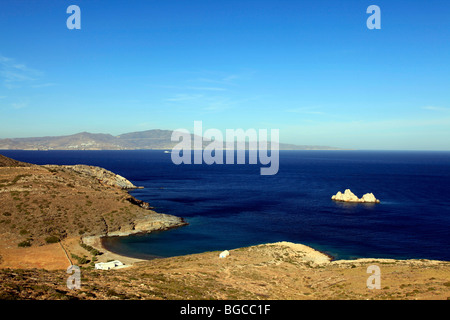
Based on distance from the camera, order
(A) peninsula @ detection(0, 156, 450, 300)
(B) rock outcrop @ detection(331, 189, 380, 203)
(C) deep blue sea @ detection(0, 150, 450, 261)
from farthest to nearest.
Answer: (B) rock outcrop @ detection(331, 189, 380, 203) → (C) deep blue sea @ detection(0, 150, 450, 261) → (A) peninsula @ detection(0, 156, 450, 300)

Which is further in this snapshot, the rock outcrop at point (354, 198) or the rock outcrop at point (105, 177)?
the rock outcrop at point (105, 177)

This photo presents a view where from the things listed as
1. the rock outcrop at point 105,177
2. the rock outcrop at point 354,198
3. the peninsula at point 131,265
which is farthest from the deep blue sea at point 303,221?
the rock outcrop at point 105,177

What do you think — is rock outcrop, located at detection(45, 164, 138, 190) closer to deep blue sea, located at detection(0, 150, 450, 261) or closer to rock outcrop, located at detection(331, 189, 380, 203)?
deep blue sea, located at detection(0, 150, 450, 261)

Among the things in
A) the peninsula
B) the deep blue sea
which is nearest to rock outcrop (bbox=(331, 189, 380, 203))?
the deep blue sea

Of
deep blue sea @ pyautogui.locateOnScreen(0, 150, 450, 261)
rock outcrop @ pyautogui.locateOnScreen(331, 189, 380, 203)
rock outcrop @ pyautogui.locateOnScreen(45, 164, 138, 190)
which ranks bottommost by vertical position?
deep blue sea @ pyautogui.locateOnScreen(0, 150, 450, 261)

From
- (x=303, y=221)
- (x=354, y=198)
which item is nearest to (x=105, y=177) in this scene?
(x=303, y=221)

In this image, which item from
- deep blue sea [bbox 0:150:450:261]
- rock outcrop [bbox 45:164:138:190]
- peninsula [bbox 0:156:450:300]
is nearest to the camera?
peninsula [bbox 0:156:450:300]

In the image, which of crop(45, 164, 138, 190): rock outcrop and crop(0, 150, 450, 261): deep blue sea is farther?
crop(45, 164, 138, 190): rock outcrop

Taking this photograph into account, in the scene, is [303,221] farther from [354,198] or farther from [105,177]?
[105,177]

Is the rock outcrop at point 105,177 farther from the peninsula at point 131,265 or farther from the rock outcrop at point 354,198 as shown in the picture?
the rock outcrop at point 354,198

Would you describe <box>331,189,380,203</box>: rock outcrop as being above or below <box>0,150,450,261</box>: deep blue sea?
above
